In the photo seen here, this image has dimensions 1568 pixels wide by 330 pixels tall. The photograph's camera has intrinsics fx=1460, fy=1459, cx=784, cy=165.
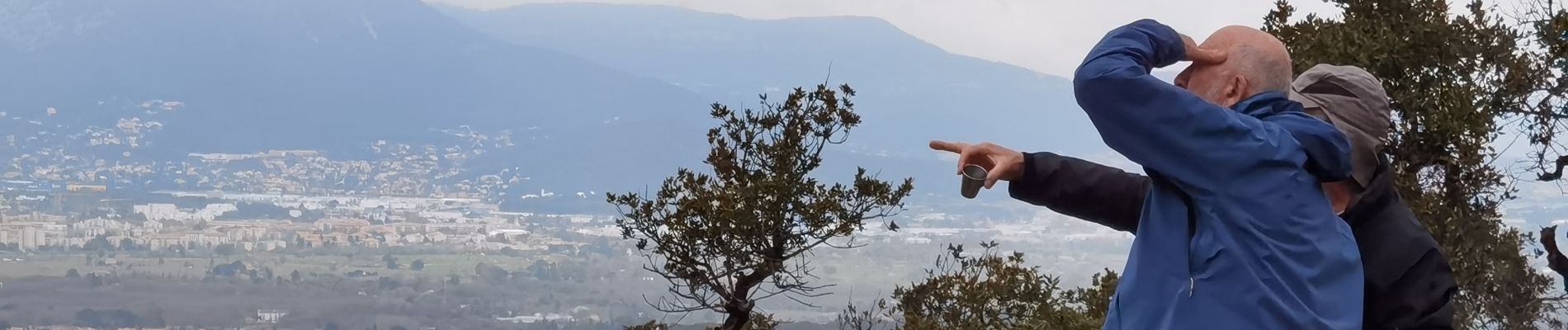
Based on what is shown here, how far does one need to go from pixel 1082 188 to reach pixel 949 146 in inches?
8.0

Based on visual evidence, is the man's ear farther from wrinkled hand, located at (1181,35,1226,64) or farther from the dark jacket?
the dark jacket

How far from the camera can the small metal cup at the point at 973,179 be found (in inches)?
54.2

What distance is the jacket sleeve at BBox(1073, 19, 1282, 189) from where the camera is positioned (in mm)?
1212

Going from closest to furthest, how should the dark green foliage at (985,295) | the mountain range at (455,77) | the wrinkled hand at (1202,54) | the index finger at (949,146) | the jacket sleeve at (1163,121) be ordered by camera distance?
1. the jacket sleeve at (1163,121)
2. the wrinkled hand at (1202,54)
3. the index finger at (949,146)
4. the dark green foliage at (985,295)
5. the mountain range at (455,77)

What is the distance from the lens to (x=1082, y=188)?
156 cm

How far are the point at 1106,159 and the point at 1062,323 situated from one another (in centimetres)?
249

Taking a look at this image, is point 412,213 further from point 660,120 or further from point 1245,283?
point 1245,283

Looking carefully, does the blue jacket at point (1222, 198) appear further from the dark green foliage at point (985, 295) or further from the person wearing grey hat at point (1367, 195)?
the dark green foliage at point (985, 295)

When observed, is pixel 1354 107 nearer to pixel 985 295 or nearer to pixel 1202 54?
pixel 1202 54

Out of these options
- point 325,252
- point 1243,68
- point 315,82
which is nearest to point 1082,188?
point 1243,68

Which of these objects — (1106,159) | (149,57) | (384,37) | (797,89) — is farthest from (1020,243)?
(149,57)

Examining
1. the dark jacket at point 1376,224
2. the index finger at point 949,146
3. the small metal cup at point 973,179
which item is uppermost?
the index finger at point 949,146

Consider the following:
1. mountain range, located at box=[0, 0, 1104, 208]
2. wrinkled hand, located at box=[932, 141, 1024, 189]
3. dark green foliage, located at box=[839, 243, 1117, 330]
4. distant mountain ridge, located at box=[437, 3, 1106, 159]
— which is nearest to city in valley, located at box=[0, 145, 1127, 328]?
mountain range, located at box=[0, 0, 1104, 208]

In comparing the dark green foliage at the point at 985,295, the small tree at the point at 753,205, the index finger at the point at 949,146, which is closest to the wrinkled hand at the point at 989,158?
the index finger at the point at 949,146
